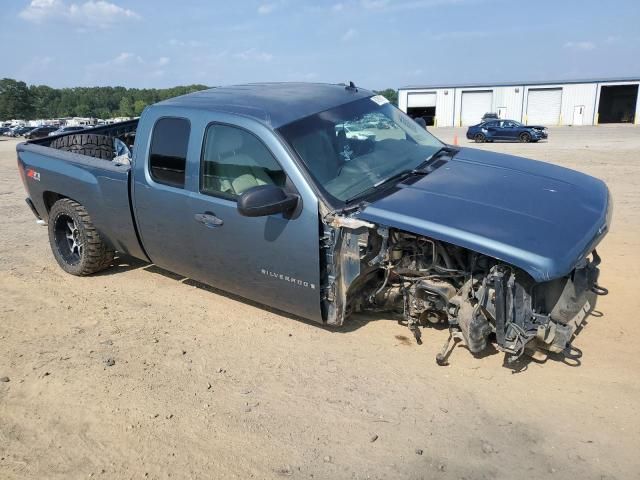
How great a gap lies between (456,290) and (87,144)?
4.94 meters

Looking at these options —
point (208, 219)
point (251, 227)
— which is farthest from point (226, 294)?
point (251, 227)

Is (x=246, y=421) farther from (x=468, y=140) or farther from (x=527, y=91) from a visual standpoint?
(x=527, y=91)

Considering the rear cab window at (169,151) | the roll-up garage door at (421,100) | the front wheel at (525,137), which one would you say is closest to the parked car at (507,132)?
the front wheel at (525,137)

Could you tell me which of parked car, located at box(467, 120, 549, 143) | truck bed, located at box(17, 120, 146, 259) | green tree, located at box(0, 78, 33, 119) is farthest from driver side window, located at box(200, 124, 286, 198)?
green tree, located at box(0, 78, 33, 119)

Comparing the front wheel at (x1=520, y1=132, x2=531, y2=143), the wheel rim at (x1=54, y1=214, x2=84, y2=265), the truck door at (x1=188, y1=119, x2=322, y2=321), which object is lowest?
the front wheel at (x1=520, y1=132, x2=531, y2=143)

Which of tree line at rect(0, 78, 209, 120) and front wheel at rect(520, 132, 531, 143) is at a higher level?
tree line at rect(0, 78, 209, 120)

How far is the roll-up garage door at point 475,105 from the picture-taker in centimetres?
5606

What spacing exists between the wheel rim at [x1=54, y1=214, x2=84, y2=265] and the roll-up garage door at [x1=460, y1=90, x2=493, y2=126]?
55749 millimetres

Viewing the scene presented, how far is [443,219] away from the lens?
3232mm

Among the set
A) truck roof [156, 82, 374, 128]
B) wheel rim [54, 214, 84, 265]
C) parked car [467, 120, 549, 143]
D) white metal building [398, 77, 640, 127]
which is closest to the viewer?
truck roof [156, 82, 374, 128]

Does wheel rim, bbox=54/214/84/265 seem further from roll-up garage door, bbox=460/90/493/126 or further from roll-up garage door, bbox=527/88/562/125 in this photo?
roll-up garage door, bbox=460/90/493/126

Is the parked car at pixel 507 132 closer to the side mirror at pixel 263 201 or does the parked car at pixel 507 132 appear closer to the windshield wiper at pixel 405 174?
the windshield wiper at pixel 405 174

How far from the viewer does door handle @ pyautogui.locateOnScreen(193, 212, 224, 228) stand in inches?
159

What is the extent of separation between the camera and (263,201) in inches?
137
